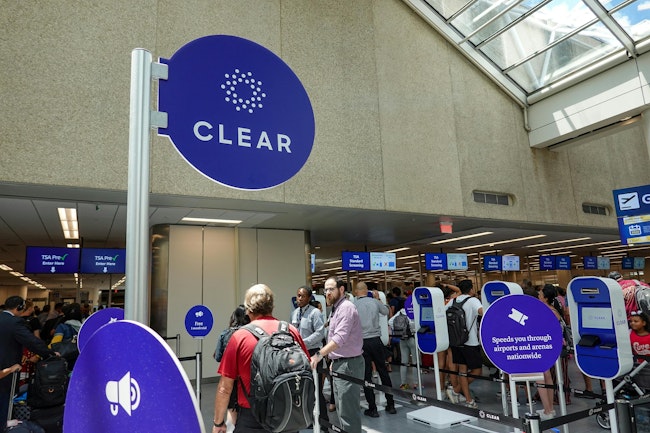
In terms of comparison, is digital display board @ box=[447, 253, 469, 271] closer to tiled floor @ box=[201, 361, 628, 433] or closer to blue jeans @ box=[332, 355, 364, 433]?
tiled floor @ box=[201, 361, 628, 433]

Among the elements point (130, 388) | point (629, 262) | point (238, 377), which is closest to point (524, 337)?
point (238, 377)

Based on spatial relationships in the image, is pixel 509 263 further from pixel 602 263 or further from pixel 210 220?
pixel 210 220

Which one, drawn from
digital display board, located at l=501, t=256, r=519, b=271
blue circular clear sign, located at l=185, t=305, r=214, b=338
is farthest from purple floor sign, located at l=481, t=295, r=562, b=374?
digital display board, located at l=501, t=256, r=519, b=271

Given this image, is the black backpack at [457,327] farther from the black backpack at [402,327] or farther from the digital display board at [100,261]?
the digital display board at [100,261]

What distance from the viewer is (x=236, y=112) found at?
4.07 ft

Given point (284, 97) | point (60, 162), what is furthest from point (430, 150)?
point (284, 97)

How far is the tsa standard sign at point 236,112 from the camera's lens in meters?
1.16

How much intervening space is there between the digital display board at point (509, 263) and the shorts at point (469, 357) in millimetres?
10032

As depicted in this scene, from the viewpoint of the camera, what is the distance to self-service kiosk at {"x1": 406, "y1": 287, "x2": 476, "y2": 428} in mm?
5508

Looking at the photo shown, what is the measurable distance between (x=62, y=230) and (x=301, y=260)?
210 inches

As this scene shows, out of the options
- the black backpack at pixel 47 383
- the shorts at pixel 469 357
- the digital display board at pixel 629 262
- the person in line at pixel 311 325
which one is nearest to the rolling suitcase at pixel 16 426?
the black backpack at pixel 47 383

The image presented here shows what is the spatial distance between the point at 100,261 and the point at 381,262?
7.26 metres

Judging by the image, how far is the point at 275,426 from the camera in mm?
2143

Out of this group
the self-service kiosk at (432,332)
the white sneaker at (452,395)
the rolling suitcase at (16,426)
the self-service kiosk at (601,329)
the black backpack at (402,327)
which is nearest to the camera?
the self-service kiosk at (601,329)
